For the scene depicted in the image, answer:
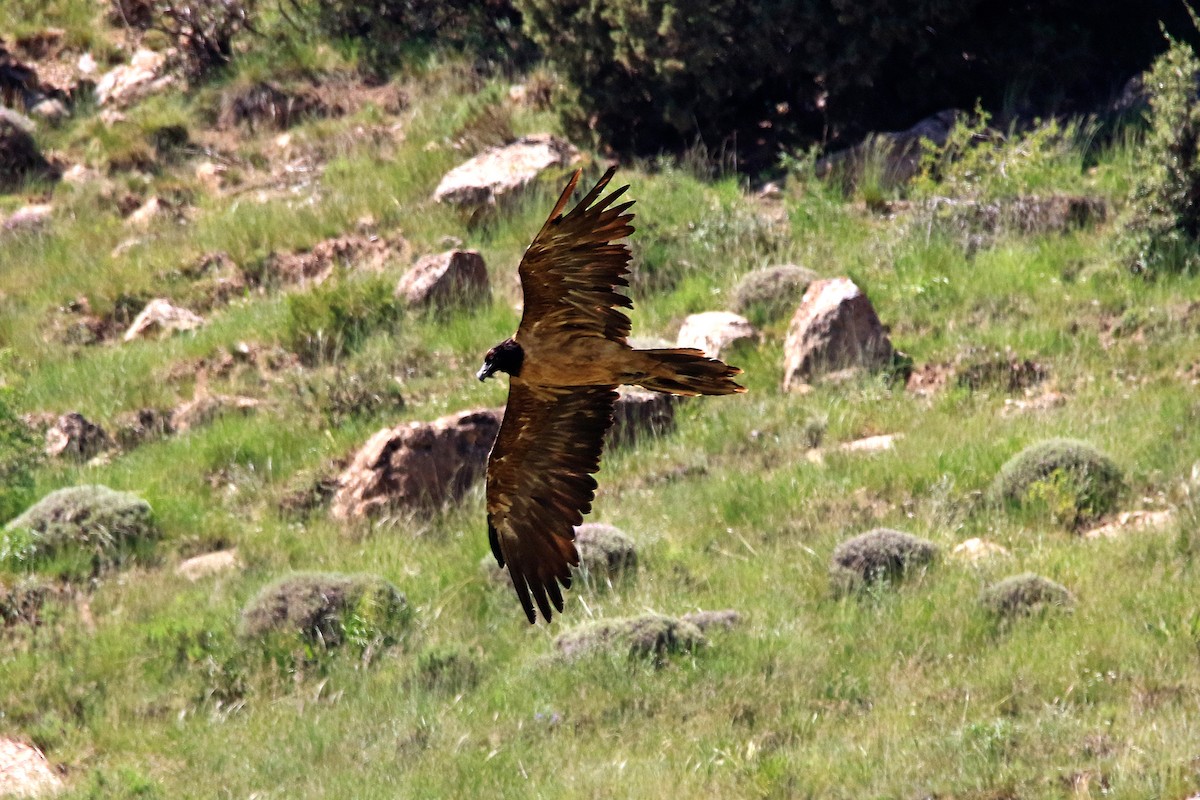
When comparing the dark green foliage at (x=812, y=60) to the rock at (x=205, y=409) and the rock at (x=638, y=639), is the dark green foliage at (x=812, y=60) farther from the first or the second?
the rock at (x=638, y=639)

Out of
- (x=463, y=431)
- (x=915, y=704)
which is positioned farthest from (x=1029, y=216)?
(x=915, y=704)

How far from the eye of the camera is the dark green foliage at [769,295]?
14.4 metres

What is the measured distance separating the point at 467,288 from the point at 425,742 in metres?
5.95

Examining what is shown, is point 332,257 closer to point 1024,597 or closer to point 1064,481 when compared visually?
point 1064,481

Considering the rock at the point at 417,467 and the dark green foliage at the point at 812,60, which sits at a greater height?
the dark green foliage at the point at 812,60

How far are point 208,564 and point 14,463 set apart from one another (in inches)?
80.6

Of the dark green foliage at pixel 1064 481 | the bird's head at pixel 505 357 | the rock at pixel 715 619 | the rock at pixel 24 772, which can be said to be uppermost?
the bird's head at pixel 505 357

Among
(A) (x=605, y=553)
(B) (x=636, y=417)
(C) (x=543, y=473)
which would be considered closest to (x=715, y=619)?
(A) (x=605, y=553)

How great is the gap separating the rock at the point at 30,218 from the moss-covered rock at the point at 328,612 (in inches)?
338

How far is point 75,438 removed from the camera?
14.1 metres

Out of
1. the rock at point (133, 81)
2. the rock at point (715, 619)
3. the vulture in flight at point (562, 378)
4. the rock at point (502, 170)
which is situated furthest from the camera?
the rock at point (133, 81)

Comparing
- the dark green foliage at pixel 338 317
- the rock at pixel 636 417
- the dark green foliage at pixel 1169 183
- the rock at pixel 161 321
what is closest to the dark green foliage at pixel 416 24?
the rock at pixel 161 321

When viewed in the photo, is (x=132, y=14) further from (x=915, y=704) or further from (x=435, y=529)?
(x=915, y=704)

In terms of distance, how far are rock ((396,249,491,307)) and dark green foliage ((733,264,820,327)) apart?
2216 millimetres
